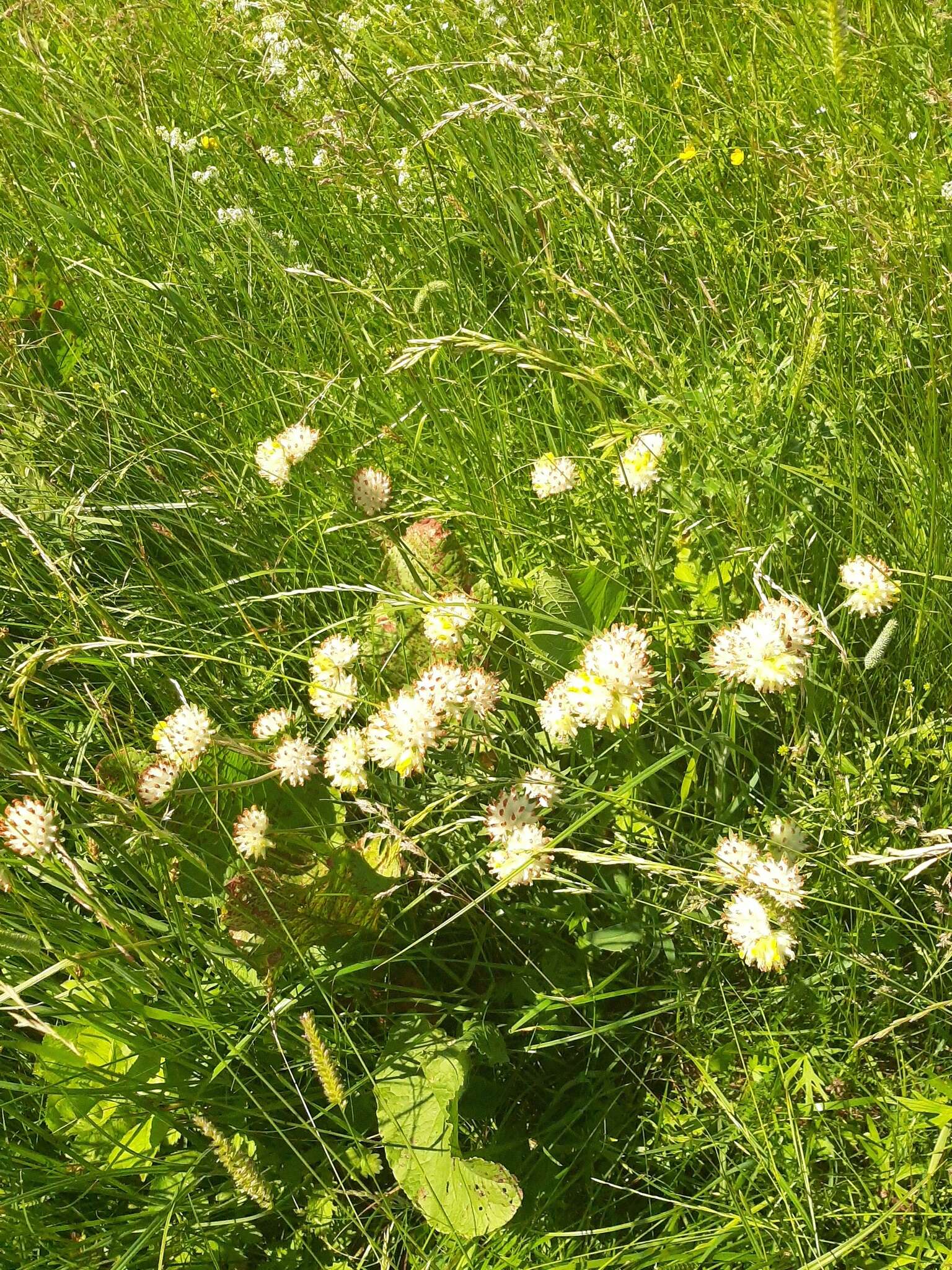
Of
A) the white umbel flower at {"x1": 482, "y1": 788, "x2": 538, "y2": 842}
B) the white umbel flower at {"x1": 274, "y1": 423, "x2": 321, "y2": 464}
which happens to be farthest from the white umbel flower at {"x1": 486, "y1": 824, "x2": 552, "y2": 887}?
the white umbel flower at {"x1": 274, "y1": 423, "x2": 321, "y2": 464}

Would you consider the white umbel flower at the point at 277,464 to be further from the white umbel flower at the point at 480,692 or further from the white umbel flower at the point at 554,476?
the white umbel flower at the point at 480,692

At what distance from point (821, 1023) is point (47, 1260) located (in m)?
0.97

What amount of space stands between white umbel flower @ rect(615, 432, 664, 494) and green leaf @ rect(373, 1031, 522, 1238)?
0.83 metres

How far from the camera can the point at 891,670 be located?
4.93 ft

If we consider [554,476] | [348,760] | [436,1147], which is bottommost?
[436,1147]

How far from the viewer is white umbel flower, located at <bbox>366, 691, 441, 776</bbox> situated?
1270 millimetres

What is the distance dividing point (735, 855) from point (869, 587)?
413 mm

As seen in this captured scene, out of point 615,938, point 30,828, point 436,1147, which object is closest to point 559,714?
point 615,938

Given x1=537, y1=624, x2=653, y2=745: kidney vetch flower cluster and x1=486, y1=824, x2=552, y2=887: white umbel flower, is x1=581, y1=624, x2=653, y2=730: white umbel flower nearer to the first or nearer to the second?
x1=537, y1=624, x2=653, y2=745: kidney vetch flower cluster

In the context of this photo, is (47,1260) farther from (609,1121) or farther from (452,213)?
(452,213)

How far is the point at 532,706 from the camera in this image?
1513mm

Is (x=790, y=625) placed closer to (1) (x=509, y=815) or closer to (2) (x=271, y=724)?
(1) (x=509, y=815)

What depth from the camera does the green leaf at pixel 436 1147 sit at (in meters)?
1.24

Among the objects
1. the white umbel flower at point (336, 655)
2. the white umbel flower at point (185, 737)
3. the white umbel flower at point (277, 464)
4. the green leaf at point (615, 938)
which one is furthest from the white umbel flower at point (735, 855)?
the white umbel flower at point (277, 464)
